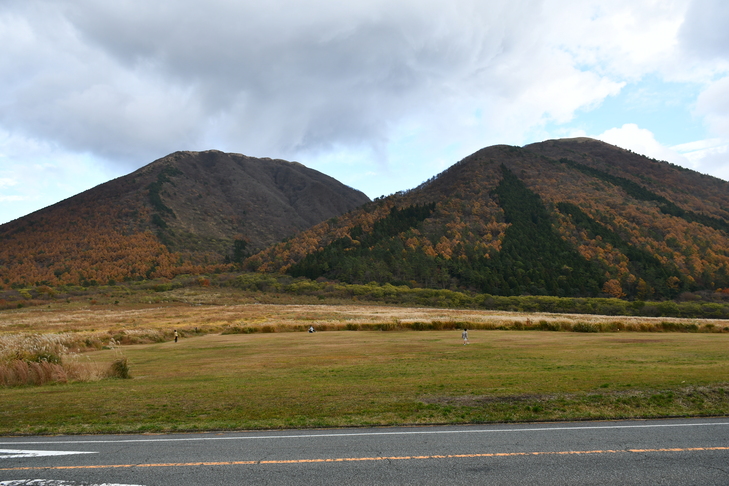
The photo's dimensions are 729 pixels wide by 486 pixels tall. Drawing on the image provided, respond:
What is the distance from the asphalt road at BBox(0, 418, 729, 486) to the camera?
7188 millimetres

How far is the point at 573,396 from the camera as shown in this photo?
13273mm

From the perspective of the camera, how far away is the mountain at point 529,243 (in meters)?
125

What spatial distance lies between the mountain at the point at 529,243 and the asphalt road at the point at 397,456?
4570 inches

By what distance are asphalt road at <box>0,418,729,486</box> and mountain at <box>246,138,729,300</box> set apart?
116086mm

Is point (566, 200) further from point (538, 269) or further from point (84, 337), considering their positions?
point (84, 337)

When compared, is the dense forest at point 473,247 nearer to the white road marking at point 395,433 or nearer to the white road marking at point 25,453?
the white road marking at point 395,433

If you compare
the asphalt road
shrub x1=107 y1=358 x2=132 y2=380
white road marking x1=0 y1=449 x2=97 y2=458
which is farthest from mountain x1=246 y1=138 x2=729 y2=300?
white road marking x1=0 y1=449 x2=97 y2=458

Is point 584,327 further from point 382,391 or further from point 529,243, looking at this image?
point 529,243

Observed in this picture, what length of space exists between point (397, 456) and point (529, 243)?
152314 millimetres

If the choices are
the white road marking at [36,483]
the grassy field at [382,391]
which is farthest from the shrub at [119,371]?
the white road marking at [36,483]

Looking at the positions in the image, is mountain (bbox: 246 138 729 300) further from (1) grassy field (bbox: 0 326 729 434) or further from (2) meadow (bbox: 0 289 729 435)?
(1) grassy field (bbox: 0 326 729 434)

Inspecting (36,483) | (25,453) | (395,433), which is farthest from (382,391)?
(36,483)

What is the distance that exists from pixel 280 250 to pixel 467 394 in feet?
541

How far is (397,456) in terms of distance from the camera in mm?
8281
